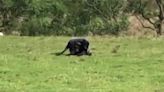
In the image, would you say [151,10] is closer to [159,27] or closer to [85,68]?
[159,27]

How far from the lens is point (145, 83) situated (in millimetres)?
12000

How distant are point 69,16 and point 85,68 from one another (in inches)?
859

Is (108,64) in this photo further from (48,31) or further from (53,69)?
(48,31)

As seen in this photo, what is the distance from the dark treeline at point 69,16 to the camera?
33906 mm

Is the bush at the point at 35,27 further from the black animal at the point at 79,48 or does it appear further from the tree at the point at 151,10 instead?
the black animal at the point at 79,48

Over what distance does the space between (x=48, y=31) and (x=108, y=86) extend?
73.3 ft

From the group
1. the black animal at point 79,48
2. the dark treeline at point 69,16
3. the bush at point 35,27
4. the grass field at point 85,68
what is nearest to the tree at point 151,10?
the dark treeline at point 69,16

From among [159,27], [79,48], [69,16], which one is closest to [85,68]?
[79,48]

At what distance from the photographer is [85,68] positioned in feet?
46.5

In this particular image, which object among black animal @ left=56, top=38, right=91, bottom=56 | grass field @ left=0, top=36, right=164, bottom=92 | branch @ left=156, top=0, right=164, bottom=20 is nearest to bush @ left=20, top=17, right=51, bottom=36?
branch @ left=156, top=0, right=164, bottom=20

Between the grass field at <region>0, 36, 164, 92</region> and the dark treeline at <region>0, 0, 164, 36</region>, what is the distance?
13015 millimetres

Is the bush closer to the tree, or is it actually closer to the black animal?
the tree

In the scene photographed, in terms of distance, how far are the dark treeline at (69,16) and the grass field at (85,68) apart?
42.7 ft

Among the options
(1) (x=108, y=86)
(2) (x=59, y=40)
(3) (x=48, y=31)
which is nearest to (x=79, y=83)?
(1) (x=108, y=86)
